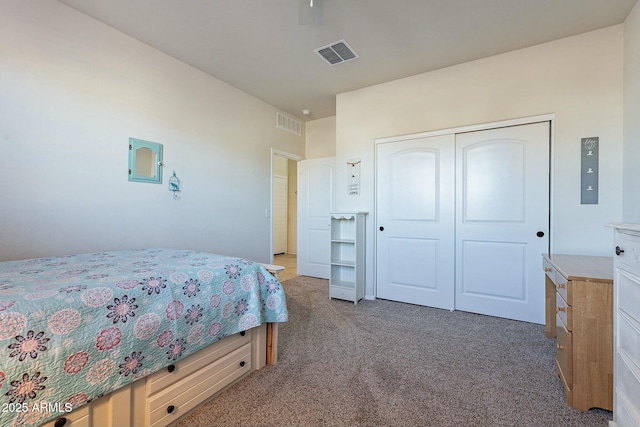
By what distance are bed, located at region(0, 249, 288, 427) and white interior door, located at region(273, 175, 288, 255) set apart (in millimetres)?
4863

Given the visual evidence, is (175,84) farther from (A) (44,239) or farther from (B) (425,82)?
(B) (425,82)

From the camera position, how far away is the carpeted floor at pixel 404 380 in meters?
1.43

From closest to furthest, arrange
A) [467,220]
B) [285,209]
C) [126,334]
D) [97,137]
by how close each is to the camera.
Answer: [126,334] < [97,137] < [467,220] < [285,209]

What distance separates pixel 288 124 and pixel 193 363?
385 cm

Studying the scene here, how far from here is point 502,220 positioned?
276 cm

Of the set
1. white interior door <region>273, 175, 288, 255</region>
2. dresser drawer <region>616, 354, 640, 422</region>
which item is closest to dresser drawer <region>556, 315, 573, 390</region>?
dresser drawer <region>616, 354, 640, 422</region>

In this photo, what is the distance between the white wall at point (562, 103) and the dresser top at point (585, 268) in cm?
57

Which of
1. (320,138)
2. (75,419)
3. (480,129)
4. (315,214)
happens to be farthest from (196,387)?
(320,138)

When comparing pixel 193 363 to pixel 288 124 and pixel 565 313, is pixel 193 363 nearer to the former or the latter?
pixel 565 313

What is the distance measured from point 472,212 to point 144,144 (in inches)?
136

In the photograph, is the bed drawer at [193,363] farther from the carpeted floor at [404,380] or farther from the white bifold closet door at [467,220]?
the white bifold closet door at [467,220]

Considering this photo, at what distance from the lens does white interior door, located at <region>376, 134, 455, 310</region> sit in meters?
3.03

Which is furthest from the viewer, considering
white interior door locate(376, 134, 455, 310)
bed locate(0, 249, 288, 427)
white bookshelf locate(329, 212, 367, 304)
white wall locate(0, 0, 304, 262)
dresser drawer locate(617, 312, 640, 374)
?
white bookshelf locate(329, 212, 367, 304)

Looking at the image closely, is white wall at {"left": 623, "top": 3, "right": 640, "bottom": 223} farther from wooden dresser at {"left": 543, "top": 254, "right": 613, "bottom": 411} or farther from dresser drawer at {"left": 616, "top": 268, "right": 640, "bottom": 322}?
dresser drawer at {"left": 616, "top": 268, "right": 640, "bottom": 322}
